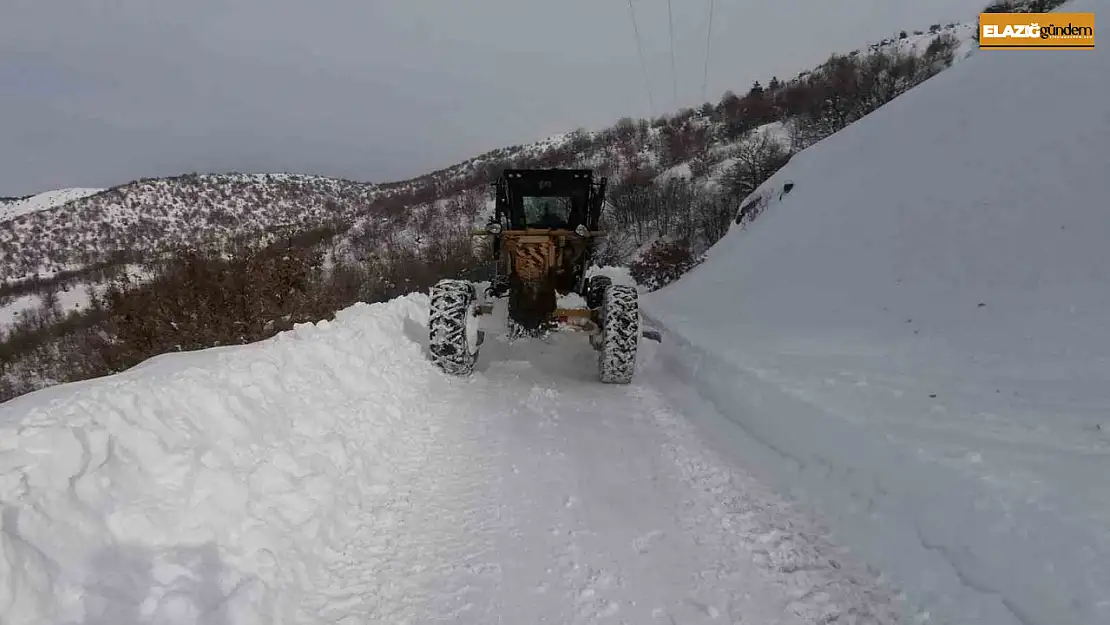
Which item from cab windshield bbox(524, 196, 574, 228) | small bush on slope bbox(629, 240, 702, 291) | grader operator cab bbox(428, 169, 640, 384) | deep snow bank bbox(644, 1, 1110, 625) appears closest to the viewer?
deep snow bank bbox(644, 1, 1110, 625)

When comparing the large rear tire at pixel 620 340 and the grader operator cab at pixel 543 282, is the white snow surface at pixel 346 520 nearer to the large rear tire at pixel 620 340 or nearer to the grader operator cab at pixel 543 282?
the large rear tire at pixel 620 340

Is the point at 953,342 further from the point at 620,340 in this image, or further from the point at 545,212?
the point at 545,212

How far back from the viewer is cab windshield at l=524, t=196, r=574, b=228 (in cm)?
815

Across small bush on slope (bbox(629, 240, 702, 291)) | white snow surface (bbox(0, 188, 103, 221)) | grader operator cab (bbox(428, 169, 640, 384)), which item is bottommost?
small bush on slope (bbox(629, 240, 702, 291))

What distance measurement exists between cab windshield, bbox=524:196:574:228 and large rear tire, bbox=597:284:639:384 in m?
1.59

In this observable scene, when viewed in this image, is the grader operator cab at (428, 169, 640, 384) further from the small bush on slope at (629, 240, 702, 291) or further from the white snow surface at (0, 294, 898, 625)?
the small bush on slope at (629, 240, 702, 291)

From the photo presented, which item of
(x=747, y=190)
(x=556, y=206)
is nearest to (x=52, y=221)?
(x=747, y=190)

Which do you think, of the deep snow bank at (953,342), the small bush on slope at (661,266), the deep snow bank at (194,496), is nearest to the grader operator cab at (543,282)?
the deep snow bank at (953,342)

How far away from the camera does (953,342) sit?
7.00 metres

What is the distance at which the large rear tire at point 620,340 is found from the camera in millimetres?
7070

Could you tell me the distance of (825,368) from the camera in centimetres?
668

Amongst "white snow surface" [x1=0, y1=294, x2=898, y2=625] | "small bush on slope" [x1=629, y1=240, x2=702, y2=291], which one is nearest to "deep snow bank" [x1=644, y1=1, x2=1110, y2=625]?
"white snow surface" [x1=0, y1=294, x2=898, y2=625]

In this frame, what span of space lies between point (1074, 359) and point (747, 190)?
35369 millimetres

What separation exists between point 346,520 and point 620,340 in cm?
413
